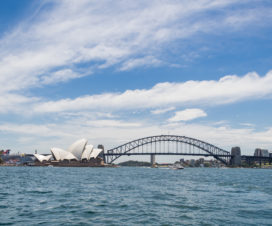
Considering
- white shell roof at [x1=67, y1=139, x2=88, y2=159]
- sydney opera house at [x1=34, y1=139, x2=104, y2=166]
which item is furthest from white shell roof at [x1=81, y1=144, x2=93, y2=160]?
white shell roof at [x1=67, y1=139, x2=88, y2=159]

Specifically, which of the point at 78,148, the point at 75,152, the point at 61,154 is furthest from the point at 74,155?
the point at 61,154

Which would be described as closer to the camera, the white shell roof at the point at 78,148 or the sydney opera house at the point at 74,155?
the white shell roof at the point at 78,148

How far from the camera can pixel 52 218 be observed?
57.0 feet

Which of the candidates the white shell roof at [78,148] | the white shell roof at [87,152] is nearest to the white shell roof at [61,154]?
the white shell roof at [78,148]

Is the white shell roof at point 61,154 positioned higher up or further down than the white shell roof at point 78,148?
further down

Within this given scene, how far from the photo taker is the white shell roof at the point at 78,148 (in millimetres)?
164750

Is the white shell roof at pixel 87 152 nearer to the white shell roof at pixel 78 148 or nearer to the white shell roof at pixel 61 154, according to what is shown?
the white shell roof at pixel 78 148

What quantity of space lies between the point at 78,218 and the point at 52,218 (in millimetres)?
1527

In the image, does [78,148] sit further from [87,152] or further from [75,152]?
[87,152]

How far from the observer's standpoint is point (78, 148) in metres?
166

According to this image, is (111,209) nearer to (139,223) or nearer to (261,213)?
(139,223)

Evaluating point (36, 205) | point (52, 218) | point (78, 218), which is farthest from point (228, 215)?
point (36, 205)

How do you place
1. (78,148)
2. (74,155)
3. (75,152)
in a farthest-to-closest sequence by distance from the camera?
(74,155)
(75,152)
(78,148)

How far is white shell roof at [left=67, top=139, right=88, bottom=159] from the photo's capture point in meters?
165
